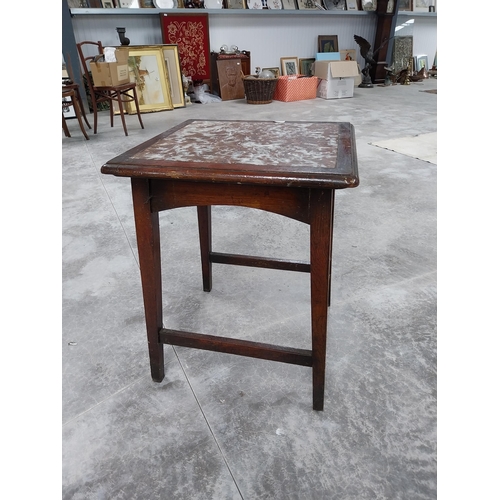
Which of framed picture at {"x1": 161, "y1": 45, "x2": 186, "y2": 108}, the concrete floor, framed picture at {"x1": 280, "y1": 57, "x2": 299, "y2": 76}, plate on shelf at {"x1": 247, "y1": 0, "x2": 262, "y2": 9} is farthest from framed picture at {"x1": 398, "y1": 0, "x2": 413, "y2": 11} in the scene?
the concrete floor

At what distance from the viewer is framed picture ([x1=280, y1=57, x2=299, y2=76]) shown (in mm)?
6446

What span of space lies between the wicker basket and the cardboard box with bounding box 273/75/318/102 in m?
0.15

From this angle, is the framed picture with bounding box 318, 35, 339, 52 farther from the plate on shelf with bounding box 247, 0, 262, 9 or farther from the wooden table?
the wooden table

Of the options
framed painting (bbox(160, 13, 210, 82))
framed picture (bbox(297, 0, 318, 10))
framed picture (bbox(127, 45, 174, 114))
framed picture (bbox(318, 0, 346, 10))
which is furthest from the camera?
framed picture (bbox(318, 0, 346, 10))

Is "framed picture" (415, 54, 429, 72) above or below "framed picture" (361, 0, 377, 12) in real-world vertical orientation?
below

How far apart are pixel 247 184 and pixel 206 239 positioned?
2.20 ft

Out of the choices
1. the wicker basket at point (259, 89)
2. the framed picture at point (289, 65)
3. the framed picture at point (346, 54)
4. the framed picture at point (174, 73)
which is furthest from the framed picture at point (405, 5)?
the framed picture at point (174, 73)

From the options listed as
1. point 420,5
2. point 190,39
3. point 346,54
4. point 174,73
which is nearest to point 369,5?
point 346,54

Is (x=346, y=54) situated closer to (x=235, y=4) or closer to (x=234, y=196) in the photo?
(x=235, y=4)

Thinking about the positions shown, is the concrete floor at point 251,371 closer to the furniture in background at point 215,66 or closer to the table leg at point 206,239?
the table leg at point 206,239

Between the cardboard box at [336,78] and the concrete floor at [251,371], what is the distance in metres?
3.95

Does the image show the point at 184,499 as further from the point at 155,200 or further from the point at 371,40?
the point at 371,40

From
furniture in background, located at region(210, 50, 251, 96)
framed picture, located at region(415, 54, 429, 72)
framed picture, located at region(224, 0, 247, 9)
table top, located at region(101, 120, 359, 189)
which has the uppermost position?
framed picture, located at region(224, 0, 247, 9)

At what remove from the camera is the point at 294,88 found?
550 cm
